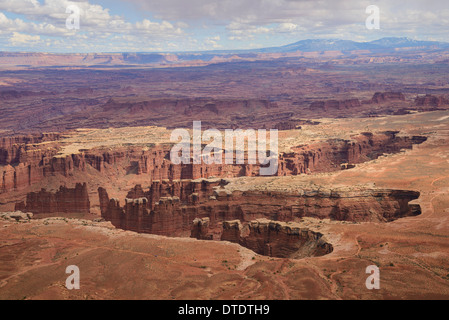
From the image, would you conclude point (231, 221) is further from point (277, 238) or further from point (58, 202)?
point (58, 202)

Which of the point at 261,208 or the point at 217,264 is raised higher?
the point at 261,208

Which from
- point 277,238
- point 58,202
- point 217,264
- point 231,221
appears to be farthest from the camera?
point 58,202

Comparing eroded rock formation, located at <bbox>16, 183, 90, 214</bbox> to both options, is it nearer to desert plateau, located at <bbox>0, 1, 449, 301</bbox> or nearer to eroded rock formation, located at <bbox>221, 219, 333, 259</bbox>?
desert plateau, located at <bbox>0, 1, 449, 301</bbox>

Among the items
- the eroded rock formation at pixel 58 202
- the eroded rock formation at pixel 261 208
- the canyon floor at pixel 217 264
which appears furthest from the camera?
the eroded rock formation at pixel 58 202

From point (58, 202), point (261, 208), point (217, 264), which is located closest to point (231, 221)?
point (261, 208)

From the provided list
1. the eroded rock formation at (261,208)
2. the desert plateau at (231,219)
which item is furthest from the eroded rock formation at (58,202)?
the eroded rock formation at (261,208)

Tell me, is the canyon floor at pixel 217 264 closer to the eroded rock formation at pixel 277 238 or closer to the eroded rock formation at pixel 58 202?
the eroded rock formation at pixel 277 238

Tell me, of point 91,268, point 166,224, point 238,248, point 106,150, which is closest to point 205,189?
point 166,224

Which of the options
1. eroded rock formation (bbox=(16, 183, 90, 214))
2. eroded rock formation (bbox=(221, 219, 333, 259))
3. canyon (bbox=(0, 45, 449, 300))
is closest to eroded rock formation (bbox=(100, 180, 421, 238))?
canyon (bbox=(0, 45, 449, 300))
